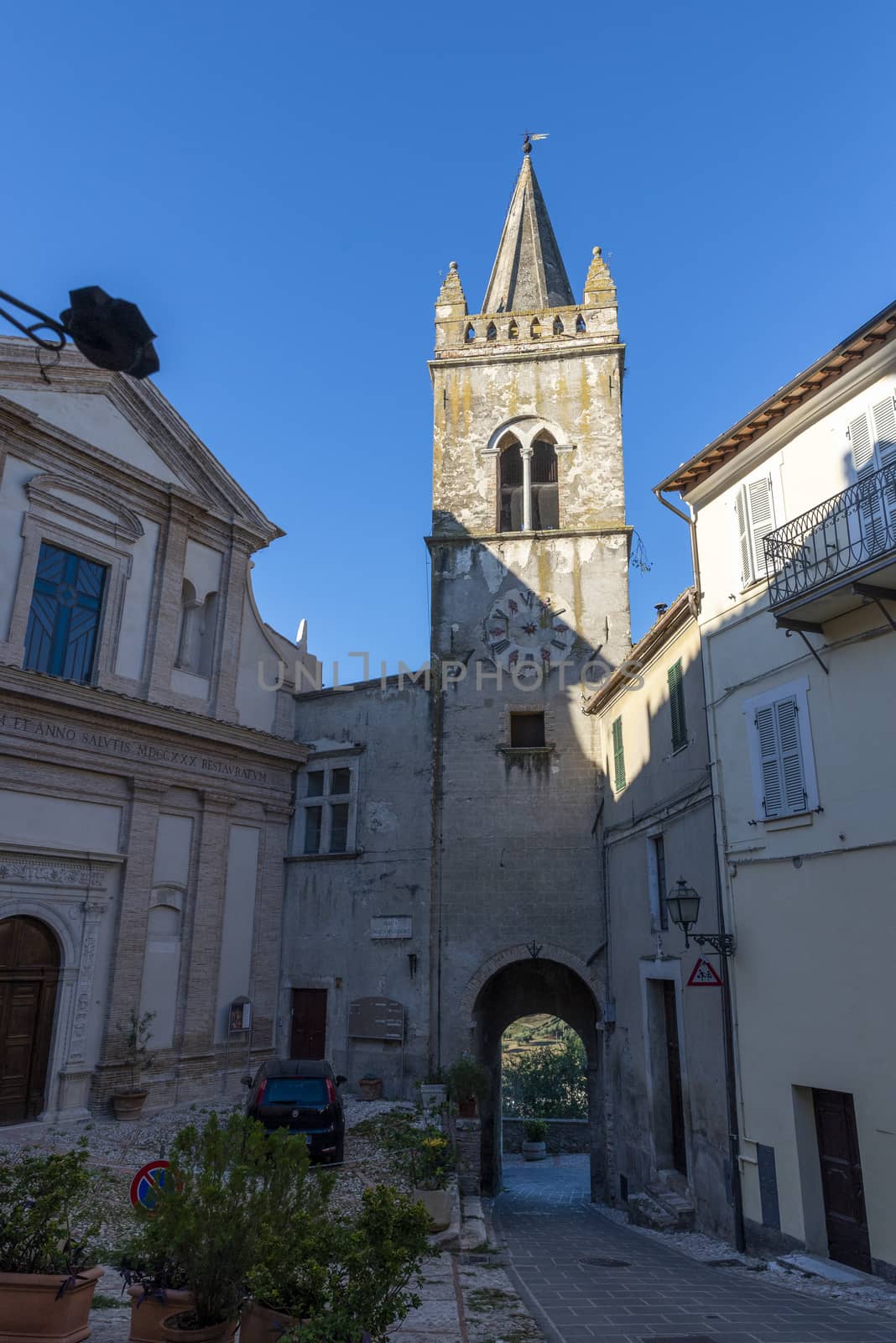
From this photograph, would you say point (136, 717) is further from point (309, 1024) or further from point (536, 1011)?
point (536, 1011)

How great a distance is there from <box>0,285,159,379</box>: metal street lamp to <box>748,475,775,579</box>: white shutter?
9.14m

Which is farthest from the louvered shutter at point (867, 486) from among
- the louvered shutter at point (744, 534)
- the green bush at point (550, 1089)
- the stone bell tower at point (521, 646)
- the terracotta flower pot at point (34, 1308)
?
the green bush at point (550, 1089)

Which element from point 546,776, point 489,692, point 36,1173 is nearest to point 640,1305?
point 36,1173

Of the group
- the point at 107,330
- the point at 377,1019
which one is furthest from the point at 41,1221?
the point at 377,1019

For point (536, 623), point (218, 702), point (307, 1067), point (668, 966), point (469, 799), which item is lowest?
point (307, 1067)

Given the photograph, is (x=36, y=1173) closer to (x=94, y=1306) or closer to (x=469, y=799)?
(x=94, y=1306)

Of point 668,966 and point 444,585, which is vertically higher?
point 444,585

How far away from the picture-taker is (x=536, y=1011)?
2034cm

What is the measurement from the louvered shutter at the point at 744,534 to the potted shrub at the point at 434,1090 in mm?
10919

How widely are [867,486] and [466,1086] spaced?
11.6m

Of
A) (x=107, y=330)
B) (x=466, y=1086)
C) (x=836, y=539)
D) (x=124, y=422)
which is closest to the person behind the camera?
(x=107, y=330)

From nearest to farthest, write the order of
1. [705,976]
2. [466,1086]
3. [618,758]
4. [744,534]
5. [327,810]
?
[705,976] < [744,534] < [466,1086] < [618,758] < [327,810]

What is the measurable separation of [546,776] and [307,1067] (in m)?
7.85

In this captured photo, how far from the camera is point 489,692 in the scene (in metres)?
20.3
